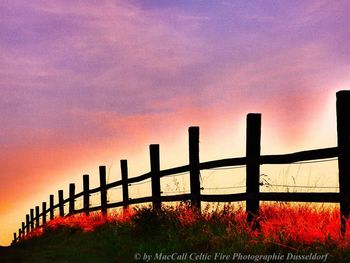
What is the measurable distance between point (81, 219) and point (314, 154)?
1115cm

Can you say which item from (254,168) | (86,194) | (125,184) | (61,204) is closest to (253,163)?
(254,168)

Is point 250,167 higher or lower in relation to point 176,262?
higher

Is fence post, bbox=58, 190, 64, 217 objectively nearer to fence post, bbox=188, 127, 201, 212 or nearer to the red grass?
fence post, bbox=188, 127, 201, 212

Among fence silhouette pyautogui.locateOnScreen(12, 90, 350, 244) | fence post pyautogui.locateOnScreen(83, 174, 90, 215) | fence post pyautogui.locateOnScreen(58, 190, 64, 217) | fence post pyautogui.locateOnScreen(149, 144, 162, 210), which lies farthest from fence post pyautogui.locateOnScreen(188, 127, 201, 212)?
fence post pyautogui.locateOnScreen(58, 190, 64, 217)

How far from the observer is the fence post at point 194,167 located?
11102 millimetres

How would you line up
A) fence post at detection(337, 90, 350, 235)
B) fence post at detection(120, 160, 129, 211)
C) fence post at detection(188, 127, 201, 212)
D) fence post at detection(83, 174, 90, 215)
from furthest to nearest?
fence post at detection(83, 174, 90, 215) → fence post at detection(120, 160, 129, 211) → fence post at detection(188, 127, 201, 212) → fence post at detection(337, 90, 350, 235)

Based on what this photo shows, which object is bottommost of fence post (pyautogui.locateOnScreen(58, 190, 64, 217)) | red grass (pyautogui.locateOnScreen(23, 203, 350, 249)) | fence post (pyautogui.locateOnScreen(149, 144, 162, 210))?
fence post (pyautogui.locateOnScreen(58, 190, 64, 217))

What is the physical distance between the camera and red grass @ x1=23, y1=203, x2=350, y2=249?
663cm

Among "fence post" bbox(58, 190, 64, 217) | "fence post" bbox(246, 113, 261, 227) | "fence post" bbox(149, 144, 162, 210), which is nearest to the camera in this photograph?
"fence post" bbox(246, 113, 261, 227)

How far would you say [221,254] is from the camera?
7.04 meters

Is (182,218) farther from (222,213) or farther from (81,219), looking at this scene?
(81,219)

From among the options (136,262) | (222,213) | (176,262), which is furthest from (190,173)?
(176,262)

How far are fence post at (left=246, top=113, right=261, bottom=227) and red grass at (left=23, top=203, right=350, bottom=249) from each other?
0.52 feet

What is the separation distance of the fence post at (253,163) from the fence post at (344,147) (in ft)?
6.29
